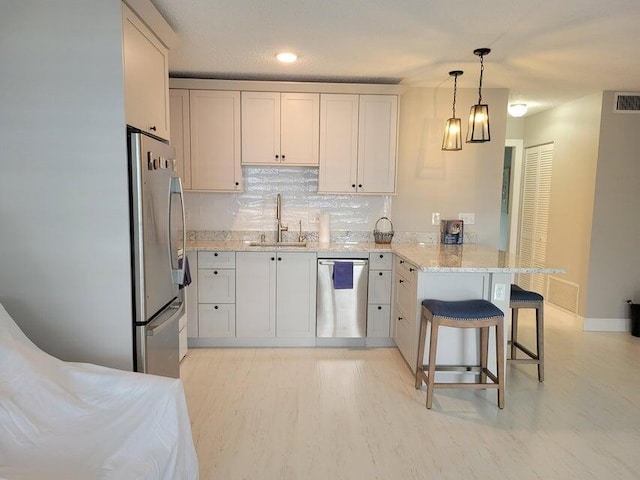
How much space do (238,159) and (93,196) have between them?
77.9 inches

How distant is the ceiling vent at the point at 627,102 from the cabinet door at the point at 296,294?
11.3ft

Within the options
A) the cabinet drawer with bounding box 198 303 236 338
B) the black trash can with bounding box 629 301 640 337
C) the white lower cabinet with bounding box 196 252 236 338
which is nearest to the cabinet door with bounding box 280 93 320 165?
the white lower cabinet with bounding box 196 252 236 338

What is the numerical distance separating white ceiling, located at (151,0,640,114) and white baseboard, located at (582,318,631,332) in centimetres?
236

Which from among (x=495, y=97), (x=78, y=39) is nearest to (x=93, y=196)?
(x=78, y=39)

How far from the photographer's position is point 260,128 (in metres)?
3.83

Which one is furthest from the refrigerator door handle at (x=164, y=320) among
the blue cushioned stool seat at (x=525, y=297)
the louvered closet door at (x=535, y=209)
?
the louvered closet door at (x=535, y=209)

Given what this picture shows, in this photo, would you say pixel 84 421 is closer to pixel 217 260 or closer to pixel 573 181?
pixel 217 260

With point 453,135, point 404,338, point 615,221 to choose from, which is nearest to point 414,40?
point 453,135

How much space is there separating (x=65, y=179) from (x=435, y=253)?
2649 mm

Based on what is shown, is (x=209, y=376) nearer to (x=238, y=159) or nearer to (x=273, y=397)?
(x=273, y=397)

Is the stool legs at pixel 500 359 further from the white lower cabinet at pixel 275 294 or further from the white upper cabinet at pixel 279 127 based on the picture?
the white upper cabinet at pixel 279 127

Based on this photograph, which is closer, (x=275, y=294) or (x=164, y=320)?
(x=164, y=320)

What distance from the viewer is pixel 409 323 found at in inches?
127

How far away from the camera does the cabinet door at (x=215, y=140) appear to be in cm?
378
